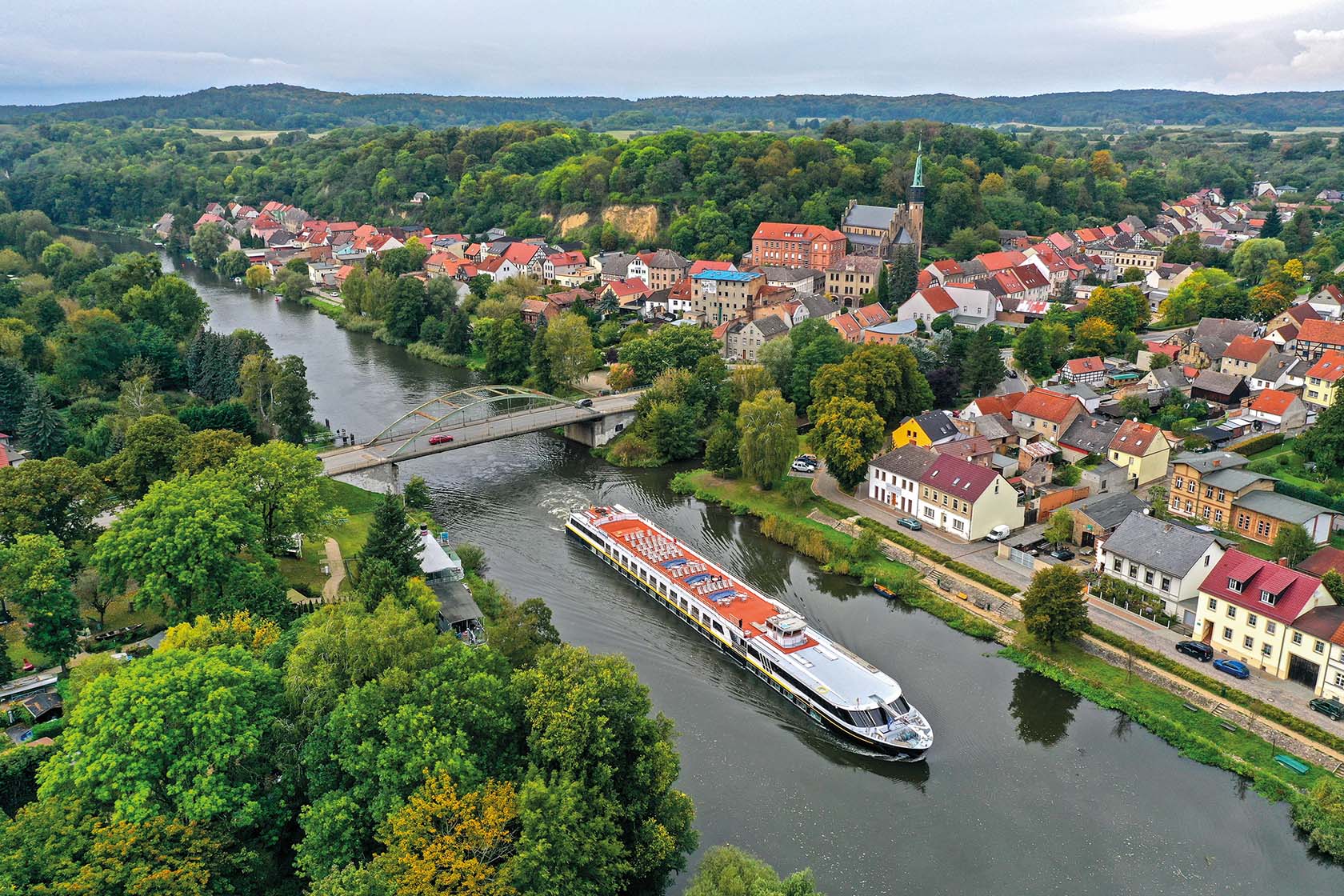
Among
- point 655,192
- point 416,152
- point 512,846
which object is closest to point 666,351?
point 512,846

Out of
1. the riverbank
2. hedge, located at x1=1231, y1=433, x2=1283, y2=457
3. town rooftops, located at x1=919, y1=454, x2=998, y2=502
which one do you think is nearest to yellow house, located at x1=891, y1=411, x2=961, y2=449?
town rooftops, located at x1=919, y1=454, x2=998, y2=502

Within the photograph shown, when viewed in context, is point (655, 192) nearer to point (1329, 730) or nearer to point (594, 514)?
point (594, 514)

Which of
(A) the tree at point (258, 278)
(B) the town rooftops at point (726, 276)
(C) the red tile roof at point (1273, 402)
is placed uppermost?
(B) the town rooftops at point (726, 276)

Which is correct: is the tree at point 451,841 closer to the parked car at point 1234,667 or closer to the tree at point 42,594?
the tree at point 42,594

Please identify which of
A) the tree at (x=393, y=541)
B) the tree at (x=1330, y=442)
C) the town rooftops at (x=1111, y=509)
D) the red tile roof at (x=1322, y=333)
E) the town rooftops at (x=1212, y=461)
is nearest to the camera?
the tree at (x=393, y=541)

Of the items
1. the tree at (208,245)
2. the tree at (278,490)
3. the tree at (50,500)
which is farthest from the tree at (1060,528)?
the tree at (208,245)

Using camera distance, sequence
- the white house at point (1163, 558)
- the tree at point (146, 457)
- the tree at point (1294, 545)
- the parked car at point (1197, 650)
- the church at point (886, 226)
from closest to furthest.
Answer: the parked car at point (1197, 650), the white house at point (1163, 558), the tree at point (1294, 545), the tree at point (146, 457), the church at point (886, 226)
